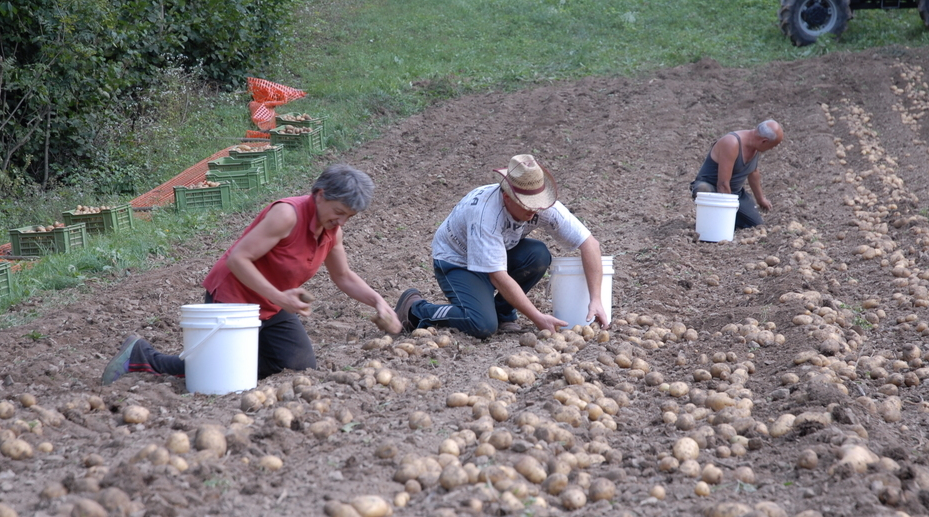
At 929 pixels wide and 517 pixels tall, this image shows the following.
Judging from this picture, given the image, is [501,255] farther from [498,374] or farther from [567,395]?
[567,395]

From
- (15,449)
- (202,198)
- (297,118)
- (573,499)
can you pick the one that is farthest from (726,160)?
(297,118)

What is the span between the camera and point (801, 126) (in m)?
11.2

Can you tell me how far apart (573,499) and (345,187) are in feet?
5.75

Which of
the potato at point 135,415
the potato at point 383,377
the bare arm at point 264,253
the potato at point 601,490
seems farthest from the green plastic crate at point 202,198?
the potato at point 601,490

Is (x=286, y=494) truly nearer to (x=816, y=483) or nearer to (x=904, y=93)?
(x=816, y=483)

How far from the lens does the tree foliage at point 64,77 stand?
8531 millimetres

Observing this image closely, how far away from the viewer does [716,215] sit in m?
6.97

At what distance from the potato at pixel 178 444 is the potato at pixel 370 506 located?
684 millimetres

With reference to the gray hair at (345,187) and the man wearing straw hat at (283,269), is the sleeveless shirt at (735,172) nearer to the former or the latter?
the man wearing straw hat at (283,269)

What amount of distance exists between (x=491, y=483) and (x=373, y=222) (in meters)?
5.40

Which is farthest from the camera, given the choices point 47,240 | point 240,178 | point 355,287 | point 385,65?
point 385,65

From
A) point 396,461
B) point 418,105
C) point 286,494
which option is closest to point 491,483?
point 396,461

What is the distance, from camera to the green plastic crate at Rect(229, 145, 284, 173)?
955 cm

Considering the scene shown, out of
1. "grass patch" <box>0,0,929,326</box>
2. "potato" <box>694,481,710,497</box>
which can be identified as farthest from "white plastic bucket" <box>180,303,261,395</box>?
"grass patch" <box>0,0,929,326</box>
